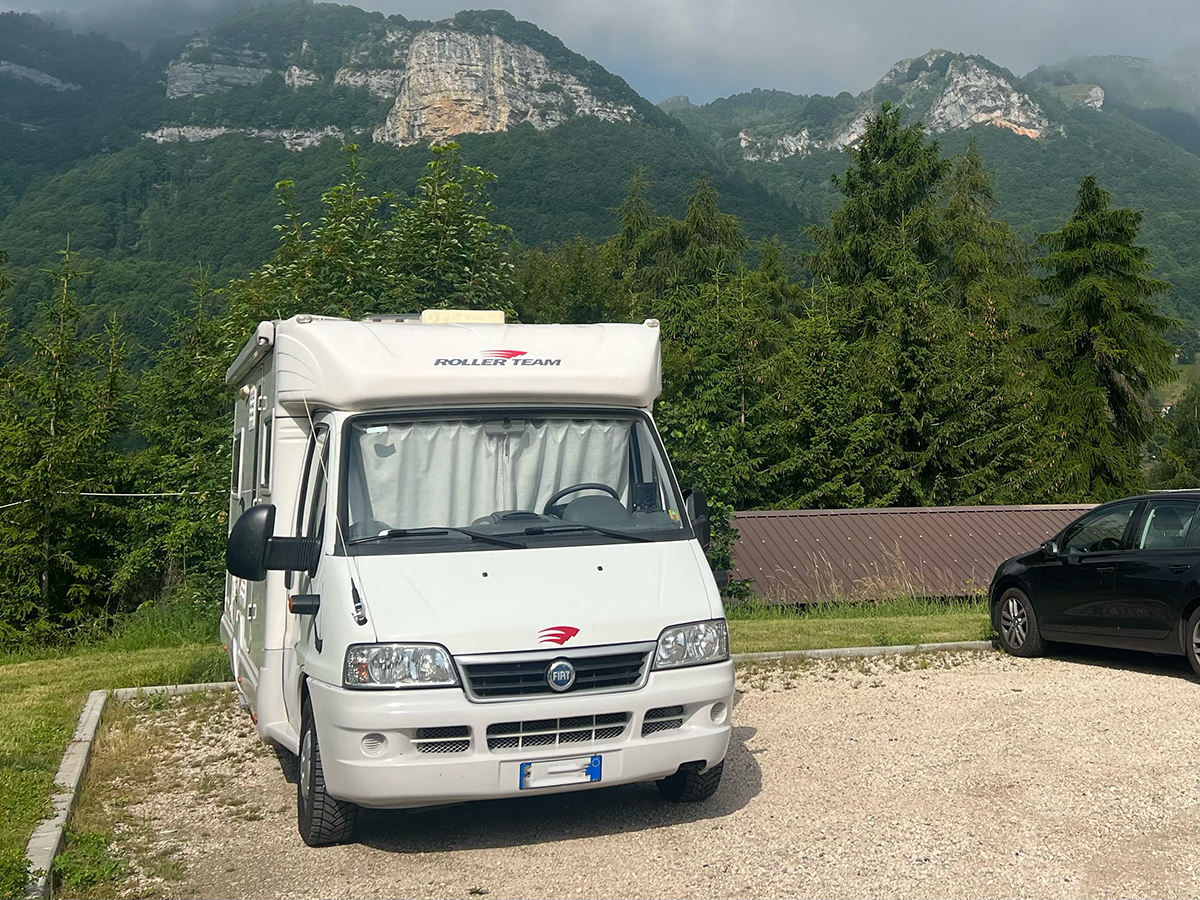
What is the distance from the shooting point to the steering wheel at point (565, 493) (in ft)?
22.7

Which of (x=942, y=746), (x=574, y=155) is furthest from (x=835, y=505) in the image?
(x=574, y=155)

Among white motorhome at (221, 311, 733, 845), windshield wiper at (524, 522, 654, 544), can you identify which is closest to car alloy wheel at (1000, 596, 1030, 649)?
white motorhome at (221, 311, 733, 845)

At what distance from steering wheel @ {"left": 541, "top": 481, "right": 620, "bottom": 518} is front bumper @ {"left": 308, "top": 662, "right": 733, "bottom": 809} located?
4.07 ft

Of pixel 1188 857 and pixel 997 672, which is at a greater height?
pixel 1188 857

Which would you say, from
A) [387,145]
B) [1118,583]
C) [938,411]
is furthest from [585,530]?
[387,145]

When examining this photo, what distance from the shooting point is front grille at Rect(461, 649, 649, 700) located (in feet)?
19.3

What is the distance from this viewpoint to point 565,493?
277 inches

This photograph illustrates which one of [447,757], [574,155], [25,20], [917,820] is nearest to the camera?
[447,757]

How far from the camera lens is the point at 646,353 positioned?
7418 millimetres

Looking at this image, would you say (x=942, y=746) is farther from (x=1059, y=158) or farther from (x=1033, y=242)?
(x=1059, y=158)

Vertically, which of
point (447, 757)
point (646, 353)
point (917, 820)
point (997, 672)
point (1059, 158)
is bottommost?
point (997, 672)

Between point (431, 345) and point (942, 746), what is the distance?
457 cm

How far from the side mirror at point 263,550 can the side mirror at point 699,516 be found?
2226 millimetres

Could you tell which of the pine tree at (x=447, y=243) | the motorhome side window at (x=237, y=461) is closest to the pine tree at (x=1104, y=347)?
the pine tree at (x=447, y=243)
